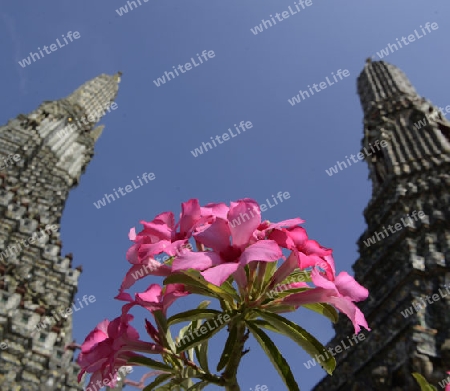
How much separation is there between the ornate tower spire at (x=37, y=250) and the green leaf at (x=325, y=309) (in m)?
1.56

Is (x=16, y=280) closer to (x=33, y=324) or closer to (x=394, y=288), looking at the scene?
(x=33, y=324)

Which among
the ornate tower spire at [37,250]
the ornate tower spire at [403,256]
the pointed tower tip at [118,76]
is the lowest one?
the ornate tower spire at [403,256]

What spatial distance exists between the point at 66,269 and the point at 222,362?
17.6 meters

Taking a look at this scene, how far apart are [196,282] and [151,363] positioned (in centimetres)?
35

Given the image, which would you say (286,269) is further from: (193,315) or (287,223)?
(193,315)

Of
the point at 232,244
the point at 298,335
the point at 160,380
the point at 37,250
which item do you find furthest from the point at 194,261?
the point at 37,250

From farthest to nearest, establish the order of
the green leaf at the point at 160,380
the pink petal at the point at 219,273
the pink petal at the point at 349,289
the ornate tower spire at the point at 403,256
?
the ornate tower spire at the point at 403,256 < the green leaf at the point at 160,380 < the pink petal at the point at 349,289 < the pink petal at the point at 219,273

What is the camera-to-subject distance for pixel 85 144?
33031 mm

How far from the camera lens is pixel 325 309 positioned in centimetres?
177

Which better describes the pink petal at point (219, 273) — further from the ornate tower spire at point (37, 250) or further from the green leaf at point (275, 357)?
the ornate tower spire at point (37, 250)

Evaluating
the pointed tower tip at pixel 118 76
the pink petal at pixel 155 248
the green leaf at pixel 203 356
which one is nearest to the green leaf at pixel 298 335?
the green leaf at pixel 203 356

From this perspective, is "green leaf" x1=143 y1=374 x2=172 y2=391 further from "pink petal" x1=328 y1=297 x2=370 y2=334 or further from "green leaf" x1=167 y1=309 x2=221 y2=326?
"pink petal" x1=328 y1=297 x2=370 y2=334

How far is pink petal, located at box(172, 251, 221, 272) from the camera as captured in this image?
1.37 m

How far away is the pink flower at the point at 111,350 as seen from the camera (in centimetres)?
165
